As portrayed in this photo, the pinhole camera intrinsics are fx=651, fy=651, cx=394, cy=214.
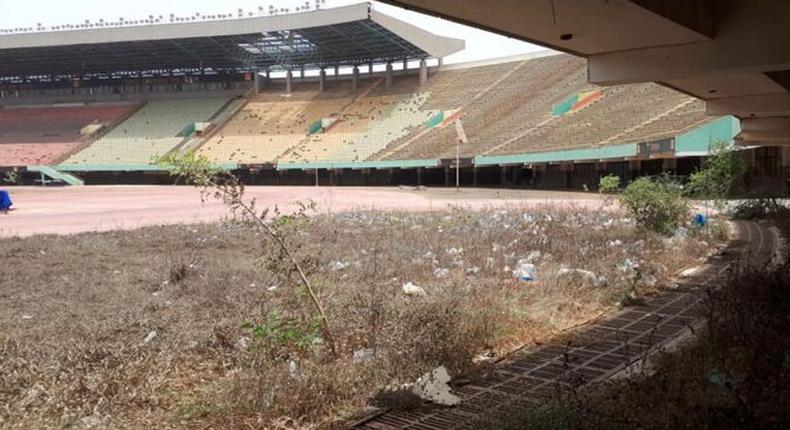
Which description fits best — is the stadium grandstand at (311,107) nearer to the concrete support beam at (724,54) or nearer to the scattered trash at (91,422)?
the concrete support beam at (724,54)

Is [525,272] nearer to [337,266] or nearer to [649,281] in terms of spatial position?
[649,281]

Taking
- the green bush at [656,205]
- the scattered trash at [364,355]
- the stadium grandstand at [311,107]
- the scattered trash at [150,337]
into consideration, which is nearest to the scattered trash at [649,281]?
the scattered trash at [364,355]

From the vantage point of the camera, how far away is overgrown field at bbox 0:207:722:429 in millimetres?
4848

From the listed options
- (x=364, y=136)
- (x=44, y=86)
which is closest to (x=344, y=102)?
(x=364, y=136)

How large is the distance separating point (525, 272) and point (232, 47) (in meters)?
64.0

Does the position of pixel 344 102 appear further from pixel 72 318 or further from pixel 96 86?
pixel 72 318

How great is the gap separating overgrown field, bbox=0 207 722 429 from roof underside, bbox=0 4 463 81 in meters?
47.4

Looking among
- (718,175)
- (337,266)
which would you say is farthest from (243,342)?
(718,175)

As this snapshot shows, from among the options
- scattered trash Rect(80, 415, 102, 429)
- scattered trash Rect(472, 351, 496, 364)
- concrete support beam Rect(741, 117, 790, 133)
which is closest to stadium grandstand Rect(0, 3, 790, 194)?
concrete support beam Rect(741, 117, 790, 133)

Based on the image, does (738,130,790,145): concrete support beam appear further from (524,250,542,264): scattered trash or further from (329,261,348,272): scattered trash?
(329,261,348,272): scattered trash

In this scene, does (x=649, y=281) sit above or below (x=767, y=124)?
below

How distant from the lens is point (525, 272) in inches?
377

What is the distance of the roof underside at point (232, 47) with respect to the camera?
6047cm

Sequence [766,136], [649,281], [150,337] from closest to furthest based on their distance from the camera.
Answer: [150,337], [649,281], [766,136]
